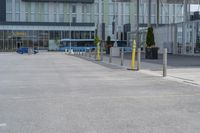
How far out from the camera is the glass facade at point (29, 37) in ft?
327

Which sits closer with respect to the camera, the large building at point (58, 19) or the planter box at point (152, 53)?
the planter box at point (152, 53)

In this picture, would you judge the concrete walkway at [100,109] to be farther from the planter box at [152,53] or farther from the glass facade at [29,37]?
the glass facade at [29,37]

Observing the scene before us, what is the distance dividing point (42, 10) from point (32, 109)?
93.9 metres

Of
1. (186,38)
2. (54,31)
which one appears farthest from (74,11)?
(186,38)

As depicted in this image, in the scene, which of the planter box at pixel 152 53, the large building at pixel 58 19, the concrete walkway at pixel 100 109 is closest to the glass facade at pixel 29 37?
the large building at pixel 58 19

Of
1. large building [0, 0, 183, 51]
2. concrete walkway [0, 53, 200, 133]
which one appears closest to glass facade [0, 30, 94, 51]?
large building [0, 0, 183, 51]

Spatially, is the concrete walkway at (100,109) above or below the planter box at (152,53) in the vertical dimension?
below

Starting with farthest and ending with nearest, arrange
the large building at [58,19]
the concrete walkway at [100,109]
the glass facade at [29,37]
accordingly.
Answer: the glass facade at [29,37], the large building at [58,19], the concrete walkway at [100,109]

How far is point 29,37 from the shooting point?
100562 millimetres

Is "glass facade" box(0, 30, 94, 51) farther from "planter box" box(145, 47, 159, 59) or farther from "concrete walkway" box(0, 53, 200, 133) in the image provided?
"concrete walkway" box(0, 53, 200, 133)

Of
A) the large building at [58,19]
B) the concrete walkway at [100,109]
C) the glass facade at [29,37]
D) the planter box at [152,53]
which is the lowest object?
the concrete walkway at [100,109]

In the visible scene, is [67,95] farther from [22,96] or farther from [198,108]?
[198,108]

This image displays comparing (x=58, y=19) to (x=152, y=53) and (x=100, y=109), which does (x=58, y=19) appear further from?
(x=100, y=109)

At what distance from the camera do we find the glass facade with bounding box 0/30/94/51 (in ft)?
327
